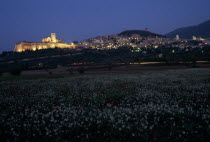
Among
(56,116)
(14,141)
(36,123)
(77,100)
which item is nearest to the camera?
(14,141)

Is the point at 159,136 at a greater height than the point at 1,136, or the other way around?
the point at 1,136

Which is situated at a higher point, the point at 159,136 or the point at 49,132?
the point at 49,132

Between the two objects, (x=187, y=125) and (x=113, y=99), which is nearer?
(x=187, y=125)

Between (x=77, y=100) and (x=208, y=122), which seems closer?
(x=208, y=122)

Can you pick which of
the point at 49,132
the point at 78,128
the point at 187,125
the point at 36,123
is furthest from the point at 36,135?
the point at 187,125

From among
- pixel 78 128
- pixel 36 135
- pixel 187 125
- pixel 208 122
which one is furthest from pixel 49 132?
pixel 208 122

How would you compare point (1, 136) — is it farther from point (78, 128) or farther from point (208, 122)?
point (208, 122)

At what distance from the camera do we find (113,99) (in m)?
13.3

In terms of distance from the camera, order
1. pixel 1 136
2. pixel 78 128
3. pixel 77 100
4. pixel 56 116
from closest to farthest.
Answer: pixel 1 136
pixel 78 128
pixel 56 116
pixel 77 100

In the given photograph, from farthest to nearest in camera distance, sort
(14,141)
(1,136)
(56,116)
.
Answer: (56,116) < (1,136) < (14,141)

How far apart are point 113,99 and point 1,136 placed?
27.9ft

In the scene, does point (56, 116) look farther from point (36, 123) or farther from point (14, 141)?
point (14, 141)

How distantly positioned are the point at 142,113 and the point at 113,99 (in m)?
5.09

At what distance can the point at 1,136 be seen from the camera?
636 centimetres
